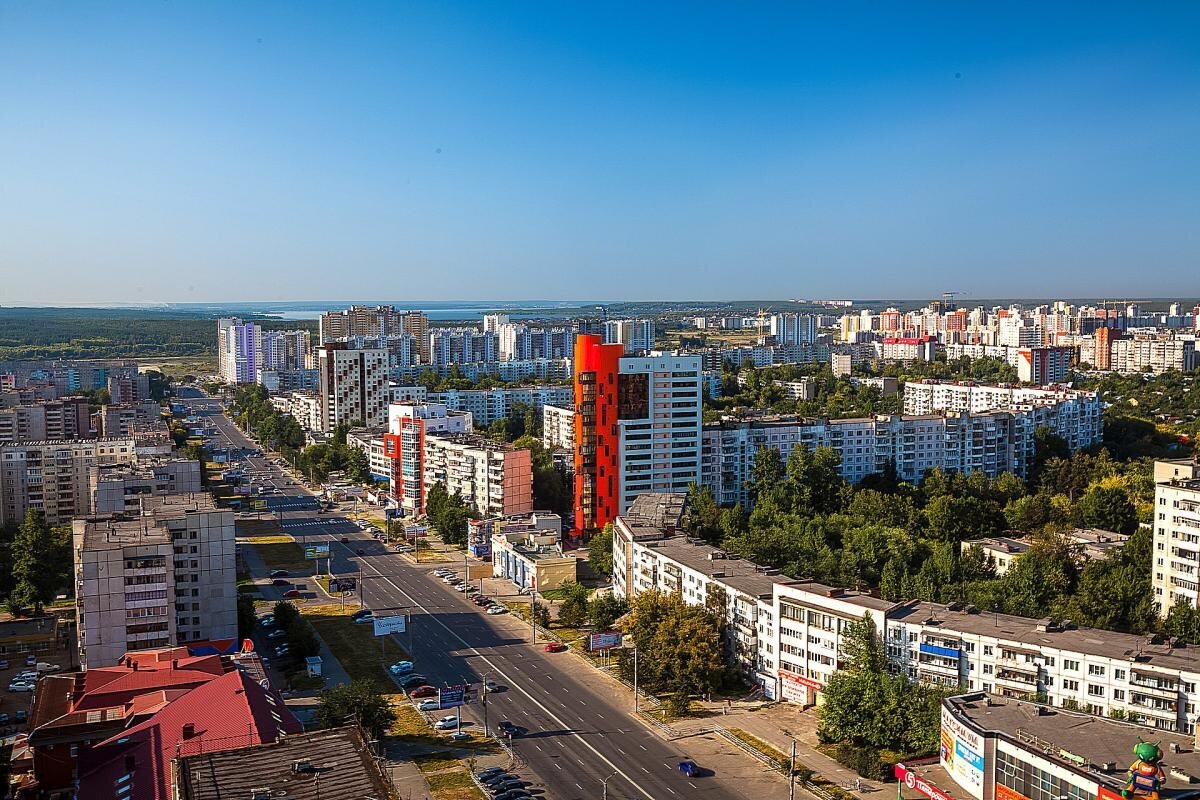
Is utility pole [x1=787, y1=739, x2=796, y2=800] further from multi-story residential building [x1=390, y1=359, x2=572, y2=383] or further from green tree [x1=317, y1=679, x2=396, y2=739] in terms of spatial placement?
multi-story residential building [x1=390, y1=359, x2=572, y2=383]

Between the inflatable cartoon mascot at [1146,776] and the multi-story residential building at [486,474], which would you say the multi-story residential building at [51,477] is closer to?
the multi-story residential building at [486,474]

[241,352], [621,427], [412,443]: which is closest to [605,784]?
[621,427]

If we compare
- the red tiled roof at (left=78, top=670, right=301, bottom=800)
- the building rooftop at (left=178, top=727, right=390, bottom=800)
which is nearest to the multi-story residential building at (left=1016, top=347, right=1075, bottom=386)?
the red tiled roof at (left=78, top=670, right=301, bottom=800)

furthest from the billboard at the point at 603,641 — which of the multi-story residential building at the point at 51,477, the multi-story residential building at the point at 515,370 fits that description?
the multi-story residential building at the point at 515,370

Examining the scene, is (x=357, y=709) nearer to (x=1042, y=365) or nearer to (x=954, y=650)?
(x=954, y=650)

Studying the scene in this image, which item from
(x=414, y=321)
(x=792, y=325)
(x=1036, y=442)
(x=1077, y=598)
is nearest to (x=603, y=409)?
(x=1077, y=598)
